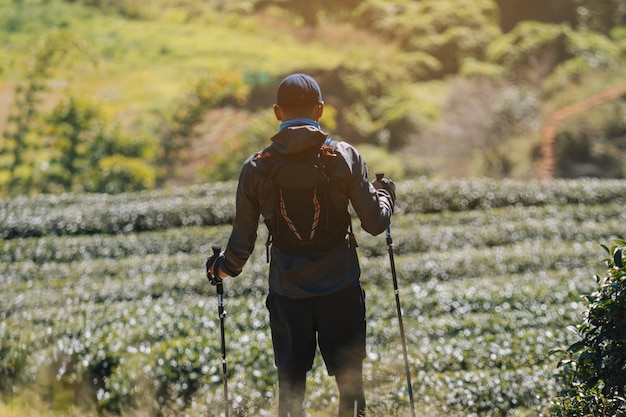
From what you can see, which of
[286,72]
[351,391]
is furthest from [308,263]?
[286,72]

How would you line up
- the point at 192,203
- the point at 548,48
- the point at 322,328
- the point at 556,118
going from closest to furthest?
the point at 322,328
the point at 192,203
the point at 556,118
the point at 548,48

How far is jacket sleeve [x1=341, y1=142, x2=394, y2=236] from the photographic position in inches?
116

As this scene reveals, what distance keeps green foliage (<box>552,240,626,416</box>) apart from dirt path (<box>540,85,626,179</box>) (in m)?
12.4

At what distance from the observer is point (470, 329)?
20.2ft

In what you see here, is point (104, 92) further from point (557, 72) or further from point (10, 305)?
point (557, 72)

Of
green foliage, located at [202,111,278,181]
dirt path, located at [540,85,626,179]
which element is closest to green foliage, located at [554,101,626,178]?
dirt path, located at [540,85,626,179]

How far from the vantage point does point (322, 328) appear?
310 centimetres

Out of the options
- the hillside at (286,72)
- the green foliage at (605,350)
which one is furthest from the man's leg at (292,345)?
the hillside at (286,72)

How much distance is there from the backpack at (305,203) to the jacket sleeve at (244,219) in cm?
8

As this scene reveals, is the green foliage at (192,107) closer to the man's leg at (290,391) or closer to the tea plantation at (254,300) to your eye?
the tea plantation at (254,300)

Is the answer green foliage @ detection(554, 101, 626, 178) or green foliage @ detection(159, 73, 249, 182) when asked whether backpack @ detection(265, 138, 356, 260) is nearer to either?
green foliage @ detection(159, 73, 249, 182)

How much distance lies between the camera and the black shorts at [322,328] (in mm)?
3072

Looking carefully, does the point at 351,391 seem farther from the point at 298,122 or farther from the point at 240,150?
the point at 240,150

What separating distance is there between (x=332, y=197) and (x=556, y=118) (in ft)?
50.1
